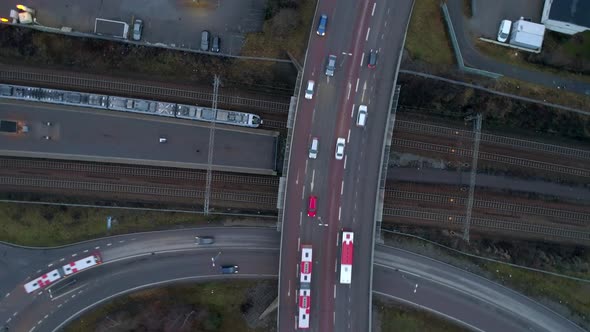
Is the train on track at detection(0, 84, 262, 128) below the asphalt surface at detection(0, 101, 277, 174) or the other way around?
the other way around

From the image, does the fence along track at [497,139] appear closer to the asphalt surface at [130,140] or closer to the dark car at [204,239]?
the asphalt surface at [130,140]

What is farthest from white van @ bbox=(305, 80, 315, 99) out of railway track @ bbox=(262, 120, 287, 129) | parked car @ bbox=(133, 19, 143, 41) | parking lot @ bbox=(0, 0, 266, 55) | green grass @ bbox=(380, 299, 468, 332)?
green grass @ bbox=(380, 299, 468, 332)

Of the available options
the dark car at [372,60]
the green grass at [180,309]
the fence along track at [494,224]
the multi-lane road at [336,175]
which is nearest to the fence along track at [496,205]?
the fence along track at [494,224]

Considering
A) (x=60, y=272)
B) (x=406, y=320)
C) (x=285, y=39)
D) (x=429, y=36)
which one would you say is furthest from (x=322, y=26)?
(x=60, y=272)

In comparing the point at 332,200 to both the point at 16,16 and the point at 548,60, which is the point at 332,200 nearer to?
the point at 548,60

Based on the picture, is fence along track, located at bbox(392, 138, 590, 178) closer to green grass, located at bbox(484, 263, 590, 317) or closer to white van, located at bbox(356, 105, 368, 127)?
white van, located at bbox(356, 105, 368, 127)

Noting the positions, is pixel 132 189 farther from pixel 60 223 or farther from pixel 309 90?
pixel 309 90

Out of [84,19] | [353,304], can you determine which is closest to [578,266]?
[353,304]
